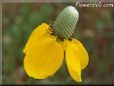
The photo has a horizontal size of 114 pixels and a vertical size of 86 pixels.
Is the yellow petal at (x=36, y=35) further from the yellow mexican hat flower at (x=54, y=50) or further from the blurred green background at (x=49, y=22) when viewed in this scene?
the blurred green background at (x=49, y=22)

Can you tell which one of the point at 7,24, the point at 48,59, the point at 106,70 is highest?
the point at 48,59

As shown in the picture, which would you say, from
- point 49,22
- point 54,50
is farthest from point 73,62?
point 49,22

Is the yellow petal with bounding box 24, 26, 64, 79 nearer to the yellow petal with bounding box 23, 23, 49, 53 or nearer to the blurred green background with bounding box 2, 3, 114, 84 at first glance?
the yellow petal with bounding box 23, 23, 49, 53

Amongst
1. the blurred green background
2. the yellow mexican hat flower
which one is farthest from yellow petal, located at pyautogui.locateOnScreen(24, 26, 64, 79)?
the blurred green background

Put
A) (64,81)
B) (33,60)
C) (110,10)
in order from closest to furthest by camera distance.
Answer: (33,60) → (64,81) → (110,10)

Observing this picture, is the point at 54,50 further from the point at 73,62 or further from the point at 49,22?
the point at 49,22

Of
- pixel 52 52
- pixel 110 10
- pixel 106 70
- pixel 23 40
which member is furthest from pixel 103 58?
pixel 52 52

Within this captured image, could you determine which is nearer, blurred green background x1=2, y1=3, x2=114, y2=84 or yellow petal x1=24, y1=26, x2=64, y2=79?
yellow petal x1=24, y1=26, x2=64, y2=79

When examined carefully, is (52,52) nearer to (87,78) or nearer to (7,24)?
(87,78)
